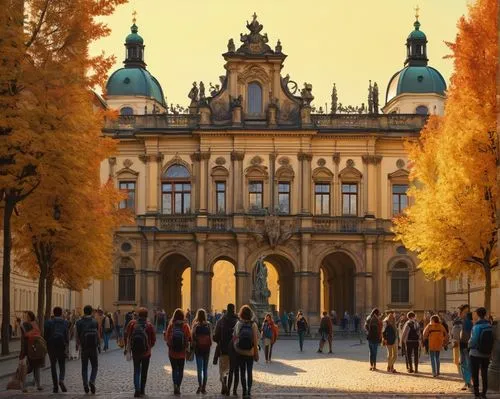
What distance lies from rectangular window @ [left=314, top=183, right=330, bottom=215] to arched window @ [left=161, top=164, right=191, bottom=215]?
27.1ft

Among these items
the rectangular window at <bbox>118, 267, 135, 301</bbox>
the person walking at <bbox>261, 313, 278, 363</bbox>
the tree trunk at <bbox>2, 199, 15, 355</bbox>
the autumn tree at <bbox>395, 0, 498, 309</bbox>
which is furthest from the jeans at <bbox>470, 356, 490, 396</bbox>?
the rectangular window at <bbox>118, 267, 135, 301</bbox>

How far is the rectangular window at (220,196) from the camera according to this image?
70.6 metres

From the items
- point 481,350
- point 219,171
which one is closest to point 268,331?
point 481,350

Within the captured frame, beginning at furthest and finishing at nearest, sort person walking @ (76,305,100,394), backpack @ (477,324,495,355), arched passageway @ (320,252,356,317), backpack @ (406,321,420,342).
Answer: arched passageway @ (320,252,356,317) < backpack @ (406,321,420,342) < person walking @ (76,305,100,394) < backpack @ (477,324,495,355)

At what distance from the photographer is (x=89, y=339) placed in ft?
76.3

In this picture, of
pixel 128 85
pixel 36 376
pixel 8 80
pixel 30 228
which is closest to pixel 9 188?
pixel 8 80

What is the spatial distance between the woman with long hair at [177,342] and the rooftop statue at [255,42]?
160ft

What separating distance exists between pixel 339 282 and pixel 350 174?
990cm

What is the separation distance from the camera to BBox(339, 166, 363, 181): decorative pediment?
2798 inches

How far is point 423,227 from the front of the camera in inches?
1426

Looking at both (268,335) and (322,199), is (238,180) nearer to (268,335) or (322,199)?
(322,199)

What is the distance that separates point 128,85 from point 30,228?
55811mm

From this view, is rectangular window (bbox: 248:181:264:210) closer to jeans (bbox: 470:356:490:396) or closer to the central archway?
the central archway

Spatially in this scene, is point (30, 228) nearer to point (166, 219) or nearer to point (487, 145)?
point (487, 145)
